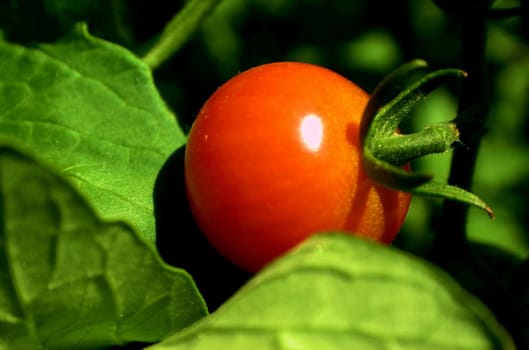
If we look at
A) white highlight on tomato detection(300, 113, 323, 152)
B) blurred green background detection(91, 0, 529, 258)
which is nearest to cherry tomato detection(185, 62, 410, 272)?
white highlight on tomato detection(300, 113, 323, 152)

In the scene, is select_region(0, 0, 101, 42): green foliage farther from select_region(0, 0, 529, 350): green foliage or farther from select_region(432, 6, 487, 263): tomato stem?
select_region(432, 6, 487, 263): tomato stem

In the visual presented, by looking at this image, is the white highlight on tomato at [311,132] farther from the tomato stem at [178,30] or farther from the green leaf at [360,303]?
the tomato stem at [178,30]

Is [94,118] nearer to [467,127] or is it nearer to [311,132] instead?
[311,132]

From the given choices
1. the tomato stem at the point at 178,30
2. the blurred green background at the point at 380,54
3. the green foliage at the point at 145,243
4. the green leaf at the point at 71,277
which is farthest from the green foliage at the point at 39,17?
the blurred green background at the point at 380,54

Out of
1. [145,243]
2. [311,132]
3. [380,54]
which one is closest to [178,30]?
[311,132]

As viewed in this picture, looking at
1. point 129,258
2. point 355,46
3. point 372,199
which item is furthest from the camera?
point 355,46

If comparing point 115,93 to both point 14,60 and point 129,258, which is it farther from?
point 129,258

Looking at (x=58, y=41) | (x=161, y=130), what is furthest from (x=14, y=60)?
(x=161, y=130)

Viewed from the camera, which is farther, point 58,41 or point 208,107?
point 58,41
